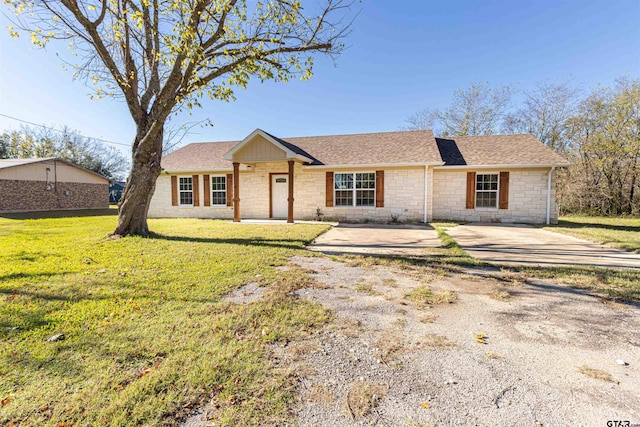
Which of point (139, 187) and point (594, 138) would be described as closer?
point (139, 187)

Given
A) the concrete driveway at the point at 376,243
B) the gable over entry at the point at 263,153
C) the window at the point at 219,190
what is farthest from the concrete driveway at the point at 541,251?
the window at the point at 219,190

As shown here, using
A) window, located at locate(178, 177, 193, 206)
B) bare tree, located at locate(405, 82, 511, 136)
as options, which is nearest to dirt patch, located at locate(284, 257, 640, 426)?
window, located at locate(178, 177, 193, 206)

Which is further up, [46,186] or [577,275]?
[46,186]

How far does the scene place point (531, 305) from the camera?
3.28 m

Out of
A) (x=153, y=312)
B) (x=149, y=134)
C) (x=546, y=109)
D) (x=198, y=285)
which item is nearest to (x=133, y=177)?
(x=149, y=134)

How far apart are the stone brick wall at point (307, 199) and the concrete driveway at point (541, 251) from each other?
13.4 feet

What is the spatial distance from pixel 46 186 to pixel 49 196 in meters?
0.73

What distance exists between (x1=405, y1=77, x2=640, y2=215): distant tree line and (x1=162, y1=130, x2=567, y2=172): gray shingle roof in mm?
5032

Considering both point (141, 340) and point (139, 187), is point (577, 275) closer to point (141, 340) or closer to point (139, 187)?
point (141, 340)

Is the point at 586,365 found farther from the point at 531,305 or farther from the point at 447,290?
the point at 447,290

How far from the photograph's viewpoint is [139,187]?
24.8 ft

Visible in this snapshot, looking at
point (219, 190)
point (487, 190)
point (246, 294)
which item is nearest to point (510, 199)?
point (487, 190)

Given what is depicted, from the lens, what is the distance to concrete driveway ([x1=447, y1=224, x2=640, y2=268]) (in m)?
5.30

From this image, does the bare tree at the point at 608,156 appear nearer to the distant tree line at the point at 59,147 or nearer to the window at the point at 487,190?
the window at the point at 487,190
